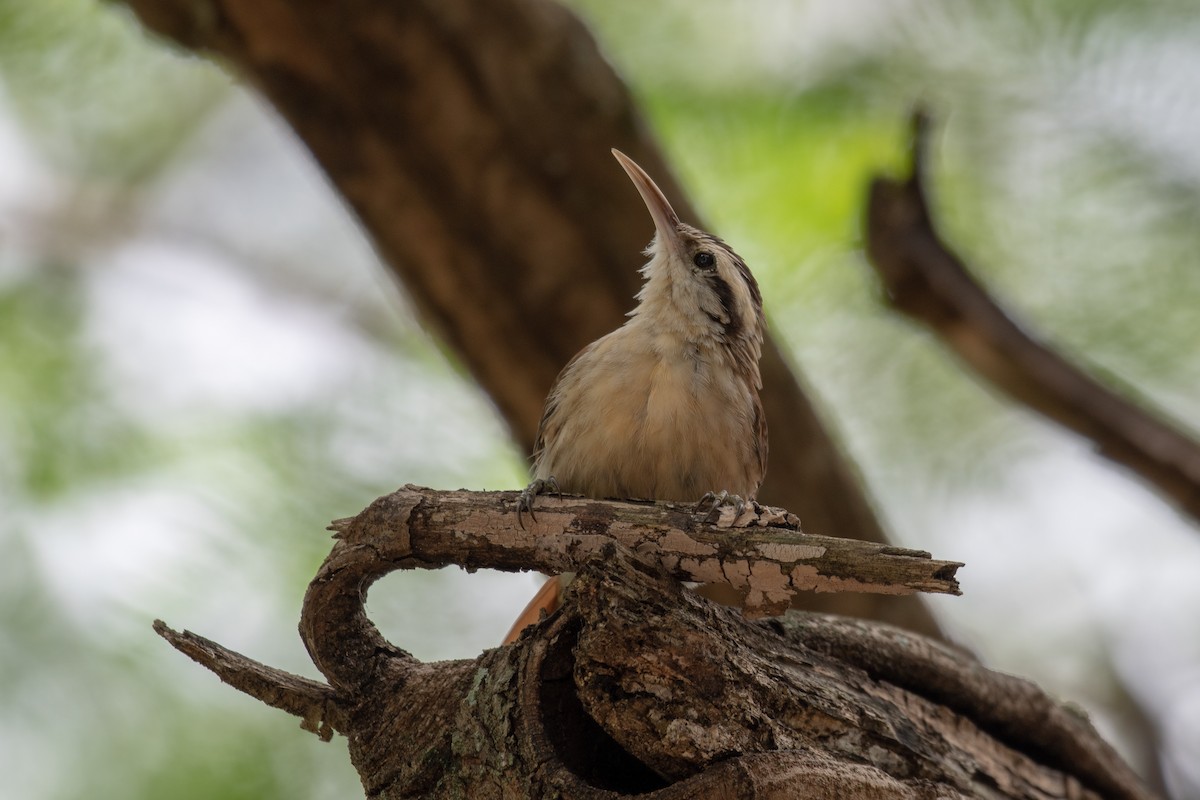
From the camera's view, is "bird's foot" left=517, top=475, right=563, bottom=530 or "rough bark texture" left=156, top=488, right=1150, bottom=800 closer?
"rough bark texture" left=156, top=488, right=1150, bottom=800

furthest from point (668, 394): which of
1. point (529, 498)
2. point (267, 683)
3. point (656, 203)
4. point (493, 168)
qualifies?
point (267, 683)

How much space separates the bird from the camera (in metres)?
3.86

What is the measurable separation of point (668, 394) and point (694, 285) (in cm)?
67

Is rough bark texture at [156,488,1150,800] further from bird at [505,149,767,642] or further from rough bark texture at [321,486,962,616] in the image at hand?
bird at [505,149,767,642]

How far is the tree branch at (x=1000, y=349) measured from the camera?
4457 millimetres

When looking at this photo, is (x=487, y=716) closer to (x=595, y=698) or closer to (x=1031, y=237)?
(x=595, y=698)

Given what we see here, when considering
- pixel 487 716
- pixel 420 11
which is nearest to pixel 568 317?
pixel 420 11

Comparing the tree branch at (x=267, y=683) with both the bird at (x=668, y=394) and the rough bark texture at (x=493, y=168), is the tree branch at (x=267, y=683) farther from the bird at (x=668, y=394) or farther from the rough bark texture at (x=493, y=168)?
the rough bark texture at (x=493, y=168)

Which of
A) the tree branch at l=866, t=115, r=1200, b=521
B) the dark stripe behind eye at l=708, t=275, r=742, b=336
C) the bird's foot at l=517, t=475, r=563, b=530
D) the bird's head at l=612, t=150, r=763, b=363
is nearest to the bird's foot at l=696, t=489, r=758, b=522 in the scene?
the bird's foot at l=517, t=475, r=563, b=530

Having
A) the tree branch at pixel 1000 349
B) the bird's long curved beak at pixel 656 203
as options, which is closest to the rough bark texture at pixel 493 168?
the bird's long curved beak at pixel 656 203

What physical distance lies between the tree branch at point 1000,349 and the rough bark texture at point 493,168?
2.11ft

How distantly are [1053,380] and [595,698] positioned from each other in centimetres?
265

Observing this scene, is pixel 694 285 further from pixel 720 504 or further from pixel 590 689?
pixel 590 689

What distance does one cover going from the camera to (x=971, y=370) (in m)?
4.82
